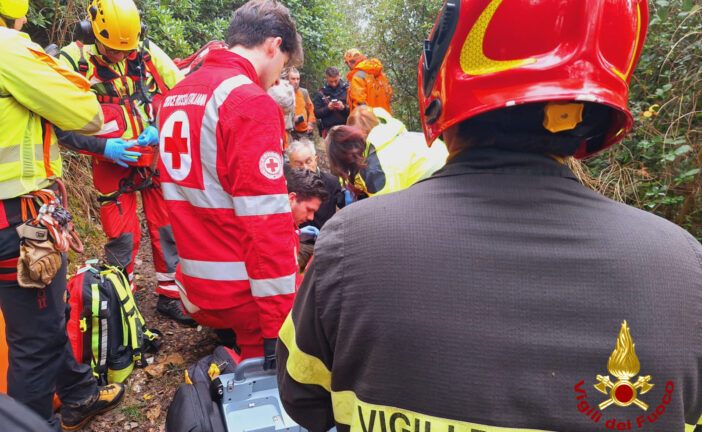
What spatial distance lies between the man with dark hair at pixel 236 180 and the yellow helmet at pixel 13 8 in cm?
101

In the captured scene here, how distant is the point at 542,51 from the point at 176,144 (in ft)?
6.10

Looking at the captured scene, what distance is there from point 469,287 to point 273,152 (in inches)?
59.2

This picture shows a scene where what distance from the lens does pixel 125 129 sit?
3.77m

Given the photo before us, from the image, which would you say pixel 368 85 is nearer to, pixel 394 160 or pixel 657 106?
pixel 657 106

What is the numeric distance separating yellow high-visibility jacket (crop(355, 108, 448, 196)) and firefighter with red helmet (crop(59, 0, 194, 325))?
1909 millimetres

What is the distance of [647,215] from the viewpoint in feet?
3.08

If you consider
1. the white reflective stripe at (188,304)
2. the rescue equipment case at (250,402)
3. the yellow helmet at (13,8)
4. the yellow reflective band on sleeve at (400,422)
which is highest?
the yellow helmet at (13,8)

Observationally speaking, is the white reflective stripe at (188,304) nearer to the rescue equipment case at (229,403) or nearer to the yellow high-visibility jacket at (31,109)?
the rescue equipment case at (229,403)

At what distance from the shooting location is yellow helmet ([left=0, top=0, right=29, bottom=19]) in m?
2.44

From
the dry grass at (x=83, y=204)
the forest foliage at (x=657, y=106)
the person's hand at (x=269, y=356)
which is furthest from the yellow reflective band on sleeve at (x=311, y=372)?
the dry grass at (x=83, y=204)

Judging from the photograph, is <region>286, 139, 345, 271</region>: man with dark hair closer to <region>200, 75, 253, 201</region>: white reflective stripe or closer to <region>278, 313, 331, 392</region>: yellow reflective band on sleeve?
<region>200, 75, 253, 201</region>: white reflective stripe

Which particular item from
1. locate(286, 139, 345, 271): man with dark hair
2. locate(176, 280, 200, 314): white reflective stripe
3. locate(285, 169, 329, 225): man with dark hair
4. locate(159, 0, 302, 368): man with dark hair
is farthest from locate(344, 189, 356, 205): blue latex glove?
locate(176, 280, 200, 314): white reflective stripe

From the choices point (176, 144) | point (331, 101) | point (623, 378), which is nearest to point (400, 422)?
point (623, 378)

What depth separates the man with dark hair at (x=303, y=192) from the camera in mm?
3434
